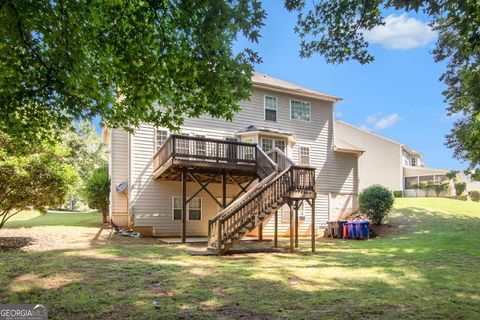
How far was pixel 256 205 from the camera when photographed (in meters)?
13.2

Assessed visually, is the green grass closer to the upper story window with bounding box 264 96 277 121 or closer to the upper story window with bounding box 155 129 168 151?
the upper story window with bounding box 155 129 168 151

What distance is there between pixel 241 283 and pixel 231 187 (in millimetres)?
12762

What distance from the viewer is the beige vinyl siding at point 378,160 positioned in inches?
1465

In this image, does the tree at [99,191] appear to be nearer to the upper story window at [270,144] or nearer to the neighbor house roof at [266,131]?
the neighbor house roof at [266,131]

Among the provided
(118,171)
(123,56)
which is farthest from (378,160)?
(123,56)

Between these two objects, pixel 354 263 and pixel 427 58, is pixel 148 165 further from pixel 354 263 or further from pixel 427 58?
pixel 427 58

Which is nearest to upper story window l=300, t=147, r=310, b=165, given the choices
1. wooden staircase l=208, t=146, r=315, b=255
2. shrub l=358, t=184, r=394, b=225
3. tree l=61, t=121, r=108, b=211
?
shrub l=358, t=184, r=394, b=225

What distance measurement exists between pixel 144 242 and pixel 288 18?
1132 centimetres

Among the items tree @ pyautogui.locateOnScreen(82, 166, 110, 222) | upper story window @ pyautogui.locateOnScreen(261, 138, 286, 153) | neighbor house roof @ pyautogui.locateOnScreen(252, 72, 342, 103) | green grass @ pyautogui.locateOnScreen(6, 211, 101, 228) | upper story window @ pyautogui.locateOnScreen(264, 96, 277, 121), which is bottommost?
green grass @ pyautogui.locateOnScreen(6, 211, 101, 228)

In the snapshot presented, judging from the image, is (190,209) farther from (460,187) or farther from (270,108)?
(460,187)

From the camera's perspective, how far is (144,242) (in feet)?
51.4

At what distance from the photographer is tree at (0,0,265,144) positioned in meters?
6.08

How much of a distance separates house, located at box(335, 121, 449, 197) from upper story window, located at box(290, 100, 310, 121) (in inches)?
695

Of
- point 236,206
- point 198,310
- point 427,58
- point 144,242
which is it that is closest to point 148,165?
point 144,242
